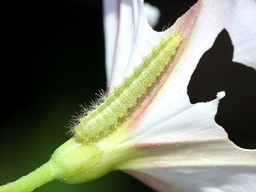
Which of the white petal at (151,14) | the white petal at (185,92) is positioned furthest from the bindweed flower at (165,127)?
the white petal at (151,14)

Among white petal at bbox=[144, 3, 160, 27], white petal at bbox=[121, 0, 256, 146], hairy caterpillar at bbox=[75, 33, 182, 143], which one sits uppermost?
white petal at bbox=[144, 3, 160, 27]

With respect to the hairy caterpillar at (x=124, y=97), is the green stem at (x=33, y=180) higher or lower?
lower

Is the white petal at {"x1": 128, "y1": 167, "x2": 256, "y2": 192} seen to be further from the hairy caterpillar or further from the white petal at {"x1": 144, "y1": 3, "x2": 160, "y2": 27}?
the white petal at {"x1": 144, "y1": 3, "x2": 160, "y2": 27}

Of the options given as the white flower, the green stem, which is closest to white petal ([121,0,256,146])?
the white flower

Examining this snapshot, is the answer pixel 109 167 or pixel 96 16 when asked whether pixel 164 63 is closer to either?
pixel 109 167

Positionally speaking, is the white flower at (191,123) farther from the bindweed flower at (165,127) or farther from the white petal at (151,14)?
the white petal at (151,14)

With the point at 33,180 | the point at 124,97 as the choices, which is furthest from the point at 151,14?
the point at 33,180

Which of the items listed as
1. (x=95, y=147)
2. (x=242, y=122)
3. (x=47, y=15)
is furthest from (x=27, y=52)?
(x=95, y=147)
